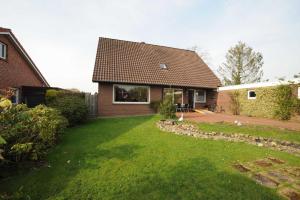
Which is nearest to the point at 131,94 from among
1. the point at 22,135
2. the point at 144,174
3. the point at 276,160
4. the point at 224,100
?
the point at 224,100

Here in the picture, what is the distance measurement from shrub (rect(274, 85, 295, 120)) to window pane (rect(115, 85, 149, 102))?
10.4m

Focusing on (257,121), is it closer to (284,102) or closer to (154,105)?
(284,102)

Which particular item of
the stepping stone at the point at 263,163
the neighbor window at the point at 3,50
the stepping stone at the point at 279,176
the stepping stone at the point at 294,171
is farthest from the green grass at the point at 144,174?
the neighbor window at the point at 3,50

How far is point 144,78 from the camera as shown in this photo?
1555 centimetres

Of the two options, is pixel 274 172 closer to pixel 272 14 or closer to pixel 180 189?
pixel 180 189

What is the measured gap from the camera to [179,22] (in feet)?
47.9

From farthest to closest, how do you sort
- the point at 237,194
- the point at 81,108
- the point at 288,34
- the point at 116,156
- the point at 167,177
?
the point at 288,34, the point at 81,108, the point at 116,156, the point at 167,177, the point at 237,194

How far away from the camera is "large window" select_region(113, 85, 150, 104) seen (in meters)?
14.8

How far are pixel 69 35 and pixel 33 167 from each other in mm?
12391

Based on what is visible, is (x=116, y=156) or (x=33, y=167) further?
(x=116, y=156)

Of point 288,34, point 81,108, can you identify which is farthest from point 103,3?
point 288,34

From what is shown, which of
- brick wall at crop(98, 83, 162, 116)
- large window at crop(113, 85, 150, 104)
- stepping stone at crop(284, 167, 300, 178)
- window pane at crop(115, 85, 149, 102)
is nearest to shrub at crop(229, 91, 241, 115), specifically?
brick wall at crop(98, 83, 162, 116)

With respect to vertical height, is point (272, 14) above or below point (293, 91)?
above

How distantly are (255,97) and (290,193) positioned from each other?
14152 millimetres
